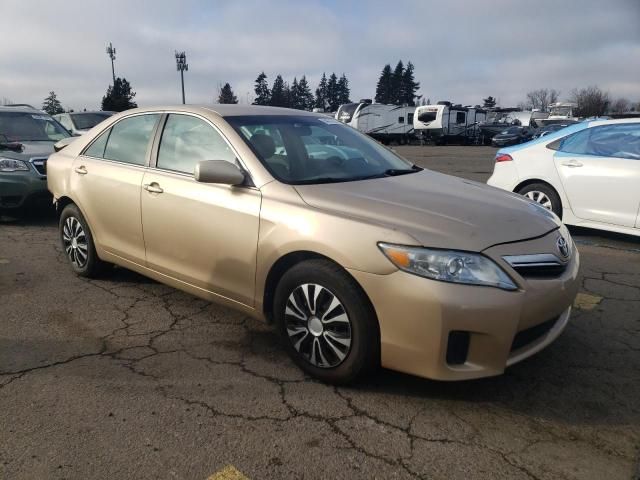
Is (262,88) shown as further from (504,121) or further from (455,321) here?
(455,321)

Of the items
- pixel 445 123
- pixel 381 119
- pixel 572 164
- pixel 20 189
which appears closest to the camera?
pixel 572 164

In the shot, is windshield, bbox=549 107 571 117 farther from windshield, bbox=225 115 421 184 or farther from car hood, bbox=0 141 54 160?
windshield, bbox=225 115 421 184

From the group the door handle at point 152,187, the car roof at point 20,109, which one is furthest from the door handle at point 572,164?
the car roof at point 20,109

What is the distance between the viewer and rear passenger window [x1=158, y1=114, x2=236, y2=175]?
351cm

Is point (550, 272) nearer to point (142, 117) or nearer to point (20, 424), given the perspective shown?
point (20, 424)

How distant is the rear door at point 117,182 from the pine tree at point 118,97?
34674 mm

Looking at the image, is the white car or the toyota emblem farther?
the white car

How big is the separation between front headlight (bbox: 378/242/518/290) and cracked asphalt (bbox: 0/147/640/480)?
72 cm

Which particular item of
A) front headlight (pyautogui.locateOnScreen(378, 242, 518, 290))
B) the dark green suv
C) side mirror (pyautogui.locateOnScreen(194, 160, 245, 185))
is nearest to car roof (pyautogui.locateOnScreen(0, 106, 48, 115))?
the dark green suv

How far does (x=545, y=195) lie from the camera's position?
6.68m

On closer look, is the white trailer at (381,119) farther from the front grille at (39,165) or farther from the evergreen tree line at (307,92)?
the evergreen tree line at (307,92)

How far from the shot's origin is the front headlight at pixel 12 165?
686cm

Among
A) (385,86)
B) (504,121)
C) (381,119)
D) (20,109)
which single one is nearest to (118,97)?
(381,119)

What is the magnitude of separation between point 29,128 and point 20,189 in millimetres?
1938
